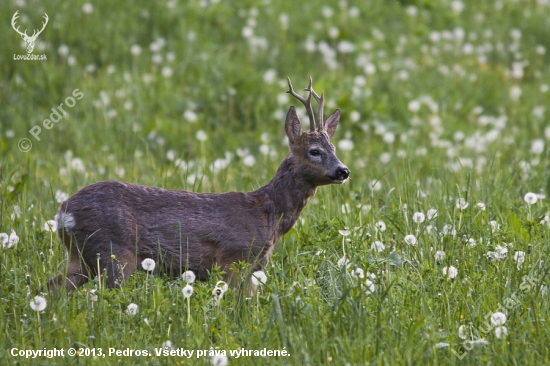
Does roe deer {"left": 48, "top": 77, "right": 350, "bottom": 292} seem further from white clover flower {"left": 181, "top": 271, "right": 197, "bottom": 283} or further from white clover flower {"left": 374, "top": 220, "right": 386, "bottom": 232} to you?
white clover flower {"left": 374, "top": 220, "right": 386, "bottom": 232}

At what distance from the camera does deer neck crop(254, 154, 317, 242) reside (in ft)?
19.7

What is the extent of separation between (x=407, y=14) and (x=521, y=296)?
9.86m

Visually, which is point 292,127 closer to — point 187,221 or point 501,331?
point 187,221

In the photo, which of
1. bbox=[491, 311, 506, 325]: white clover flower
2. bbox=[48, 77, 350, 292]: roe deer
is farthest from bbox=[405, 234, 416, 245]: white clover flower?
bbox=[491, 311, 506, 325]: white clover flower

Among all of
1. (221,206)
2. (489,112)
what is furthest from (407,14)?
(221,206)

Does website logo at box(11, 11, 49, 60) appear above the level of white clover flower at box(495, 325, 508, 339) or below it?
above

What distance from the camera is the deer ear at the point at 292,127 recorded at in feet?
20.2

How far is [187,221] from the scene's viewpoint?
5766mm

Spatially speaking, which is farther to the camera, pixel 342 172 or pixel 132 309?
pixel 342 172

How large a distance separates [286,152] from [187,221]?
501cm

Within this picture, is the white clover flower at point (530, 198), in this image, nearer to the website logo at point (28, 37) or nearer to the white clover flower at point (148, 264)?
the white clover flower at point (148, 264)

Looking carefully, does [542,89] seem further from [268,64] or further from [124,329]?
[124,329]

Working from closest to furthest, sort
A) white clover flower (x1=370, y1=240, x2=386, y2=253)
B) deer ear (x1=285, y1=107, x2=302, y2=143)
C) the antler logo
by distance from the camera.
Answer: white clover flower (x1=370, y1=240, x2=386, y2=253), deer ear (x1=285, y1=107, x2=302, y2=143), the antler logo

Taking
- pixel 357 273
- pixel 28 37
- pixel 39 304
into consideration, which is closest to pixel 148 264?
pixel 39 304
